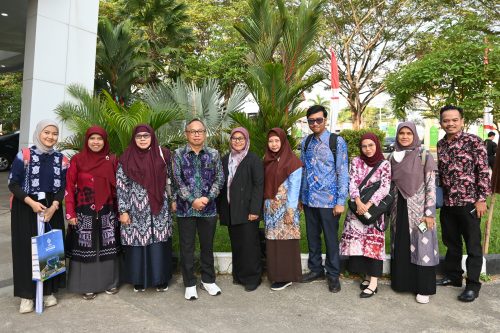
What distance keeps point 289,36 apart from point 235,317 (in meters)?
3.20

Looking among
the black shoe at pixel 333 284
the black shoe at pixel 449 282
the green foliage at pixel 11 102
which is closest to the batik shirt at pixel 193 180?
the black shoe at pixel 333 284

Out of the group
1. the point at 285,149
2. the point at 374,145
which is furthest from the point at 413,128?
the point at 285,149

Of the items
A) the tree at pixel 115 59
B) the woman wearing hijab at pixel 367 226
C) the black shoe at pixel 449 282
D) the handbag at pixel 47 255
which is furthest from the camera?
the tree at pixel 115 59

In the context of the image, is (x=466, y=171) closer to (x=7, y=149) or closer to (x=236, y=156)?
(x=236, y=156)

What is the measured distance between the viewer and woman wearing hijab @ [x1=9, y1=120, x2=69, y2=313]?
9.98 feet

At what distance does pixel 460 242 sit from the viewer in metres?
3.62

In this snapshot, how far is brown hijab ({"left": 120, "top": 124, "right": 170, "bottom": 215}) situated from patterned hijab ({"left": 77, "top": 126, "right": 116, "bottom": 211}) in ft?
0.51

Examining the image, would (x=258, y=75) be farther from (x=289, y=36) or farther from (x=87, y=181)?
(x=87, y=181)

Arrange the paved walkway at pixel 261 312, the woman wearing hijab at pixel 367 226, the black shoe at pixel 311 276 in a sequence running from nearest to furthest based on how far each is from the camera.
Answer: the paved walkway at pixel 261 312 → the woman wearing hijab at pixel 367 226 → the black shoe at pixel 311 276

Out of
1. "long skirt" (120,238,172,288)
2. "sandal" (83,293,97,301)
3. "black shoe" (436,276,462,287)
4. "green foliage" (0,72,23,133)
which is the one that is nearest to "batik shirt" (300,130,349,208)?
"black shoe" (436,276,462,287)

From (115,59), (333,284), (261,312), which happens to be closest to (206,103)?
(333,284)

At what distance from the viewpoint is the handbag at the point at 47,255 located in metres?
3.00

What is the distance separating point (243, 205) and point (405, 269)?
1549 mm

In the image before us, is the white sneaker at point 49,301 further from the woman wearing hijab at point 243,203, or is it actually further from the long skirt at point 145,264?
the woman wearing hijab at point 243,203
